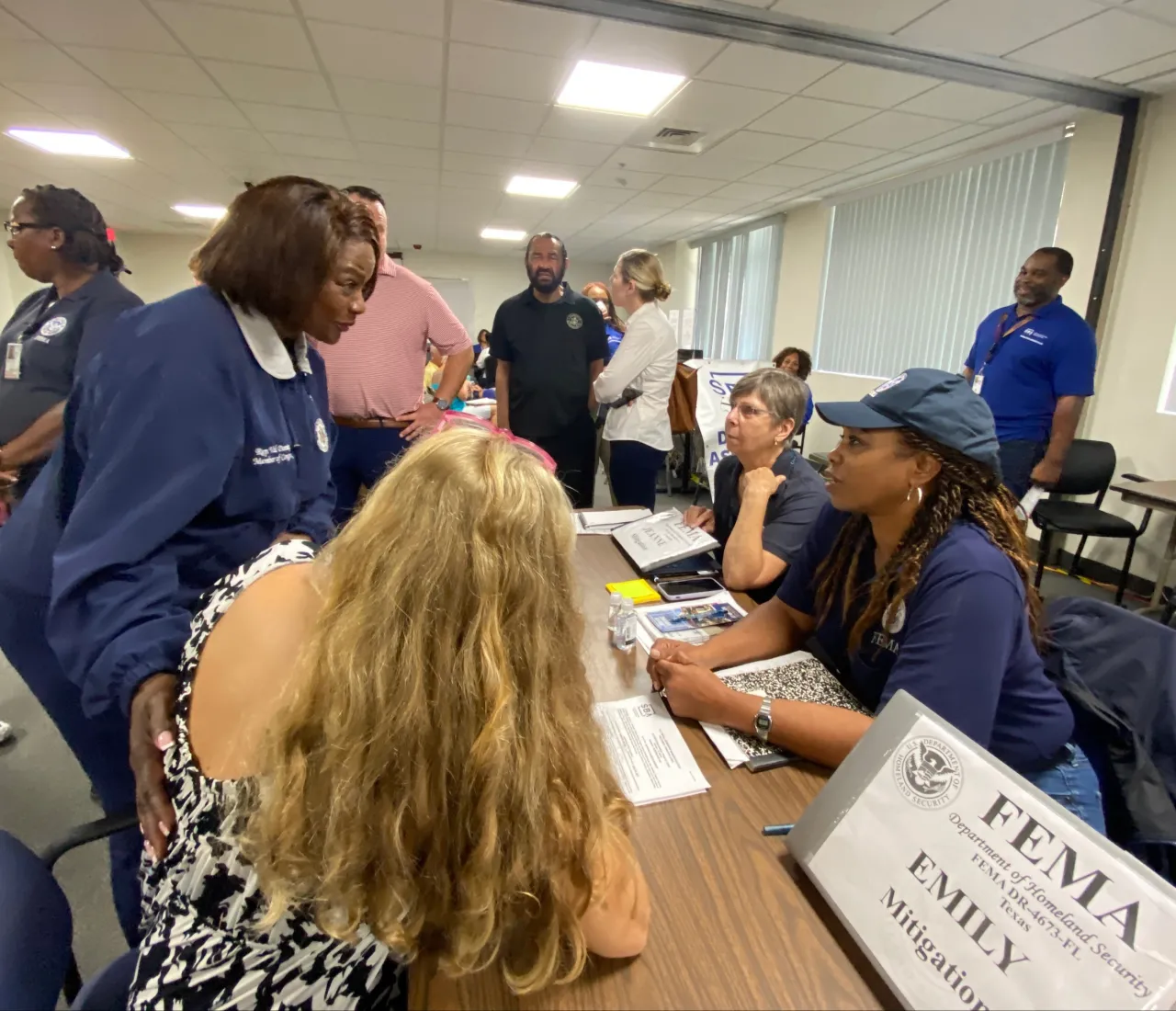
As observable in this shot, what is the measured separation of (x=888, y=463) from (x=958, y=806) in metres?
0.64

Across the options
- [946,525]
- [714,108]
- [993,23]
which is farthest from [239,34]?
[946,525]

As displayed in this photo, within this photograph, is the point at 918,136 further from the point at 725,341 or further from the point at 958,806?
the point at 958,806

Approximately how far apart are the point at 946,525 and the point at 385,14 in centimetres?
308

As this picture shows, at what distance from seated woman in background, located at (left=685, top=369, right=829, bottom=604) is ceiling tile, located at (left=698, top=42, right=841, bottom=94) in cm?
198

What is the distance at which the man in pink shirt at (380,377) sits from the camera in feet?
7.31

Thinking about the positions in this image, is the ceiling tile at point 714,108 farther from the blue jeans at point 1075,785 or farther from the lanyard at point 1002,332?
the blue jeans at point 1075,785

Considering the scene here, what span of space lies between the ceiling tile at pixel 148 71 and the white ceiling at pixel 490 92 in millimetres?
15

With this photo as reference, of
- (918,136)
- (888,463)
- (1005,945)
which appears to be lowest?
(1005,945)

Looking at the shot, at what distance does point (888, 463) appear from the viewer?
1.14 meters

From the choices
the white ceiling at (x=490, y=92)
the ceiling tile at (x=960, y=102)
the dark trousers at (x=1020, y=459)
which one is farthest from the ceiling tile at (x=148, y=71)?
the dark trousers at (x=1020, y=459)

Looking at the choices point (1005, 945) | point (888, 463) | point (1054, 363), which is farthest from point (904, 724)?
point (1054, 363)

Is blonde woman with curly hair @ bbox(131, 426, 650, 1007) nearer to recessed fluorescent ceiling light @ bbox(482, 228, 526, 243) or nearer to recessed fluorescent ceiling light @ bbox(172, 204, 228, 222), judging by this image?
recessed fluorescent ceiling light @ bbox(172, 204, 228, 222)


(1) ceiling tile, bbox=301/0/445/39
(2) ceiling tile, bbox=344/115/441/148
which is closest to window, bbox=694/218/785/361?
(2) ceiling tile, bbox=344/115/441/148

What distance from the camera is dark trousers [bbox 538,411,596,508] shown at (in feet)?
9.99
